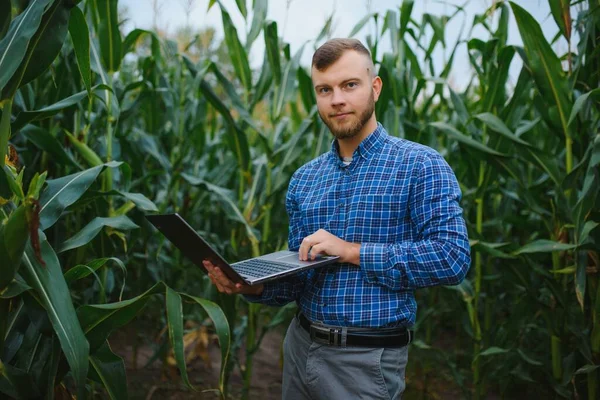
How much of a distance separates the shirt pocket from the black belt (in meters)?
0.23

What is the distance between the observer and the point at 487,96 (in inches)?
86.9

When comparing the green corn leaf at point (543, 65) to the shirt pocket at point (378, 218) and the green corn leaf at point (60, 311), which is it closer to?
the shirt pocket at point (378, 218)

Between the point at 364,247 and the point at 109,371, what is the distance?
68 centimetres

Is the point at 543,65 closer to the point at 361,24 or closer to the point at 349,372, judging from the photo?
the point at 361,24

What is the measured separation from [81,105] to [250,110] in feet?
2.28

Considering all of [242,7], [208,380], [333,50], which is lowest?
[208,380]

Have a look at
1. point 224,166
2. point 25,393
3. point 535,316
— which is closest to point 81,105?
point 224,166

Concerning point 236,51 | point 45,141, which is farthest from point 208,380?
point 236,51

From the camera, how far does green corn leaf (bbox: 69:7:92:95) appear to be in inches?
47.8

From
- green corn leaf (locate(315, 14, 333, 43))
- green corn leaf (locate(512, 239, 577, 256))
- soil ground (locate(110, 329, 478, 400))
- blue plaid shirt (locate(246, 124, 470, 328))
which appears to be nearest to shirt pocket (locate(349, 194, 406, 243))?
blue plaid shirt (locate(246, 124, 470, 328))

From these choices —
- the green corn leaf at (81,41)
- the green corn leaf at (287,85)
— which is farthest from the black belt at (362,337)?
the green corn leaf at (287,85)

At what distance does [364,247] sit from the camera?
→ 127 centimetres

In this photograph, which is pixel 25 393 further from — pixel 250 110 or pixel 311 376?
pixel 250 110

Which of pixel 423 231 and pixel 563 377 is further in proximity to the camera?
pixel 563 377
